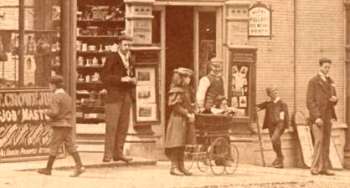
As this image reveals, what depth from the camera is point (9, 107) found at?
19703mm

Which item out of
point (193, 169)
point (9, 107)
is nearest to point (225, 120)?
point (193, 169)

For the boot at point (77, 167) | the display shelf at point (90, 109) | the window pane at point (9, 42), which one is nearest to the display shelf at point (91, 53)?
the display shelf at point (90, 109)

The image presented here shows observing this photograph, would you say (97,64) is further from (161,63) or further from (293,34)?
(293,34)

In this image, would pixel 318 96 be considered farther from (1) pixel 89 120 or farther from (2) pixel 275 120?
(1) pixel 89 120

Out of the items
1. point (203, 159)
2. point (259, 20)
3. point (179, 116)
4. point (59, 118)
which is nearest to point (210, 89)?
point (203, 159)

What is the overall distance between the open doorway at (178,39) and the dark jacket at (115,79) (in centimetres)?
395

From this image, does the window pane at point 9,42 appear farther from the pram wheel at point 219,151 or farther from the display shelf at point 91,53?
the pram wheel at point 219,151

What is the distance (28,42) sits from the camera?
20.2 m

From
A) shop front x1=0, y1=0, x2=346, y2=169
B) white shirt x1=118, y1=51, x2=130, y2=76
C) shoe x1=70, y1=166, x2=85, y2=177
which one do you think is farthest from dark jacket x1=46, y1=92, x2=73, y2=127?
shop front x1=0, y1=0, x2=346, y2=169

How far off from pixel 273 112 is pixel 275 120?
187mm

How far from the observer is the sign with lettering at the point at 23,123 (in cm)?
1962

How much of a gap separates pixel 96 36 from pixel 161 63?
1.48 metres

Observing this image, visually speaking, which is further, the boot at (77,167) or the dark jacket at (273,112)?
the dark jacket at (273,112)

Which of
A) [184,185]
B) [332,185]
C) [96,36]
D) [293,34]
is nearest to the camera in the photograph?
[184,185]
